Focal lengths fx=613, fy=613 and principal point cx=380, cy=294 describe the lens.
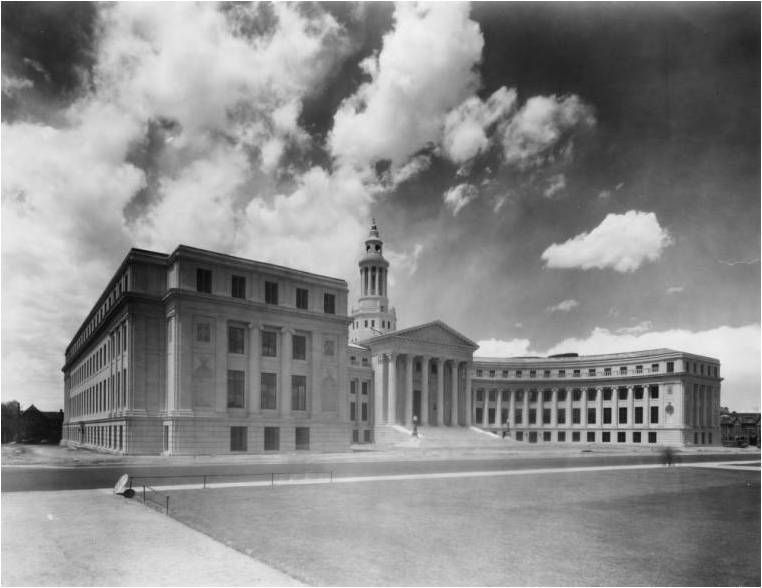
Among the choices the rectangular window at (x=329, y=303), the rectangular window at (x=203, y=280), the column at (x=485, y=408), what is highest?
the rectangular window at (x=203, y=280)

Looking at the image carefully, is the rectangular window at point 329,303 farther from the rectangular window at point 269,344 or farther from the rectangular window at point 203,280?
the rectangular window at point 203,280

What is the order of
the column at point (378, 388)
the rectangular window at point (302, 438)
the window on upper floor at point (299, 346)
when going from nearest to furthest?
the rectangular window at point (302, 438), the window on upper floor at point (299, 346), the column at point (378, 388)

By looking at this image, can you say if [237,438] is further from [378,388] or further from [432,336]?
[432,336]

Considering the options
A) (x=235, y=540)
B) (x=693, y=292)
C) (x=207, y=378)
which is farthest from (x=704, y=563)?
(x=207, y=378)

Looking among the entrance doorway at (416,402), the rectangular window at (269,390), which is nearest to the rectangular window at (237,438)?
the rectangular window at (269,390)

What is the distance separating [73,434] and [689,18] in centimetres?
8791

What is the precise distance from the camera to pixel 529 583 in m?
12.5

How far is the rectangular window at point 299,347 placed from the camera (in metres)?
60.2

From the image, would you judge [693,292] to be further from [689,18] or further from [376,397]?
[376,397]

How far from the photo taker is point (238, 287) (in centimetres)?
5584

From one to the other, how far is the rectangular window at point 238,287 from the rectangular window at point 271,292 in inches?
96.1

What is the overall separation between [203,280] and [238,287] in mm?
3513

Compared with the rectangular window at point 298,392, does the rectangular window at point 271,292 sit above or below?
above

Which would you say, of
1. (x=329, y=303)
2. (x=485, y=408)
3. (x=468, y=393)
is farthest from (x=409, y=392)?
(x=329, y=303)
